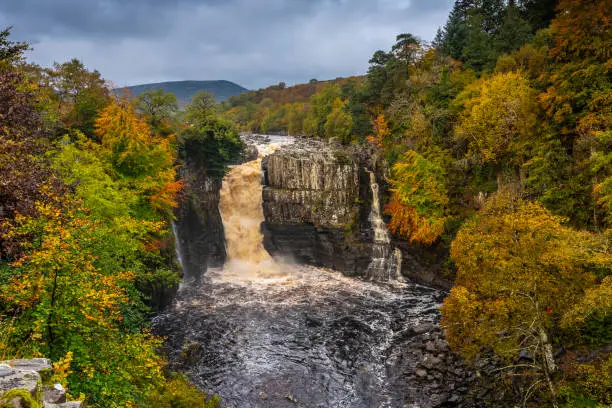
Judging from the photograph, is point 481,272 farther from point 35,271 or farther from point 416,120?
point 416,120

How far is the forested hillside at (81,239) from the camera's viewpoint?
29.0 ft

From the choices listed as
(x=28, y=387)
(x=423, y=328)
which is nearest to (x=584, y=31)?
(x=423, y=328)

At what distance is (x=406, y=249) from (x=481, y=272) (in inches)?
704

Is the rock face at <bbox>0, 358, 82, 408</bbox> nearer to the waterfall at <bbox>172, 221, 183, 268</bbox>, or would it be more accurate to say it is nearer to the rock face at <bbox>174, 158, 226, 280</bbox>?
the waterfall at <bbox>172, 221, 183, 268</bbox>

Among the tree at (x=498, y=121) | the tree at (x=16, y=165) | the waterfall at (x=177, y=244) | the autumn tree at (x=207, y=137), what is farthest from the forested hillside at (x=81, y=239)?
the tree at (x=498, y=121)

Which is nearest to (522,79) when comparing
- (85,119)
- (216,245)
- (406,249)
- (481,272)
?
(406,249)

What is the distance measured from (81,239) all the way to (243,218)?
29.1 meters

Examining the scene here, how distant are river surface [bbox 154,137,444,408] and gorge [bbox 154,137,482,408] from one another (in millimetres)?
83

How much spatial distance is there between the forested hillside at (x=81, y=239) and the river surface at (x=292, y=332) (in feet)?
9.36

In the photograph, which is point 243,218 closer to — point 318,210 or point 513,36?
point 318,210

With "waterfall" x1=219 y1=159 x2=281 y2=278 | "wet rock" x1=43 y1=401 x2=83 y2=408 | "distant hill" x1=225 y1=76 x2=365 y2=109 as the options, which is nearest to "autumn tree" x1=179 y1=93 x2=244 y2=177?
"waterfall" x1=219 y1=159 x2=281 y2=278

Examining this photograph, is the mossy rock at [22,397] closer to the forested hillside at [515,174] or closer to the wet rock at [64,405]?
the wet rock at [64,405]

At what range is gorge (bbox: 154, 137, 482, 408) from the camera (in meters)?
19.7

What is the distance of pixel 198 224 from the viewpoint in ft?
120
